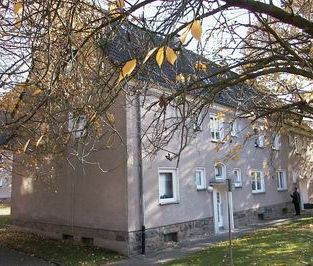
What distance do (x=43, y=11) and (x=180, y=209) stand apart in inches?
584

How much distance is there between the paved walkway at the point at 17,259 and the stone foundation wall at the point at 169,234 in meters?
3.11

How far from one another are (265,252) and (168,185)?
18.8 ft

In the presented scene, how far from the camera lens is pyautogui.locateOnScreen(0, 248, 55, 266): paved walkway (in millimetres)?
14266

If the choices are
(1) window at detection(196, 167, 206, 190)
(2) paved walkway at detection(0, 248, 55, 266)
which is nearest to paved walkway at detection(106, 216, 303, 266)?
(1) window at detection(196, 167, 206, 190)

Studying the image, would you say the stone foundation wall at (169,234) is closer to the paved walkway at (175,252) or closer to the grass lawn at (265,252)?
the paved walkway at (175,252)

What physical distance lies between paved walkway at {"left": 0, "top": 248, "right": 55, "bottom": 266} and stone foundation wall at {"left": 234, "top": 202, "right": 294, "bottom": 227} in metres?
11.1

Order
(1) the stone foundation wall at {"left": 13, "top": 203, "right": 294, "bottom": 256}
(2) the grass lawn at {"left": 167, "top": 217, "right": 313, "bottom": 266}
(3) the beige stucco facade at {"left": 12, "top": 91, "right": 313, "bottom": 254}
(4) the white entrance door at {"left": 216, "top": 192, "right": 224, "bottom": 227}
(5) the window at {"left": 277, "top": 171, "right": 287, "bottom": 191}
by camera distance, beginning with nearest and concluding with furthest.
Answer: (2) the grass lawn at {"left": 167, "top": 217, "right": 313, "bottom": 266}
(1) the stone foundation wall at {"left": 13, "top": 203, "right": 294, "bottom": 256}
(3) the beige stucco facade at {"left": 12, "top": 91, "right": 313, "bottom": 254}
(4) the white entrance door at {"left": 216, "top": 192, "right": 224, "bottom": 227}
(5) the window at {"left": 277, "top": 171, "right": 287, "bottom": 191}

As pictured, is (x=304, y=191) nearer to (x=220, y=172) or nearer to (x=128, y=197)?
(x=220, y=172)

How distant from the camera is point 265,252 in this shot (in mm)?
13273

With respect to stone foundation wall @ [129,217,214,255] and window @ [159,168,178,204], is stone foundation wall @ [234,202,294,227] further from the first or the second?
window @ [159,168,178,204]

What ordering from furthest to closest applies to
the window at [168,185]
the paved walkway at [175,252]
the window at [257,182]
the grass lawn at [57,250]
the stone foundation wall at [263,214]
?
1. the window at [257,182]
2. the stone foundation wall at [263,214]
3. the window at [168,185]
4. the grass lawn at [57,250]
5. the paved walkway at [175,252]

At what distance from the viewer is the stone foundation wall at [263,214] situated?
22.8 m

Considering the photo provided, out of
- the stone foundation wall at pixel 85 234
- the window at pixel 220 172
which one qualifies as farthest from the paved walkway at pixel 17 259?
the window at pixel 220 172

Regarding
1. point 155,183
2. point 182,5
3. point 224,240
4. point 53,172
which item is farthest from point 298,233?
point 182,5
